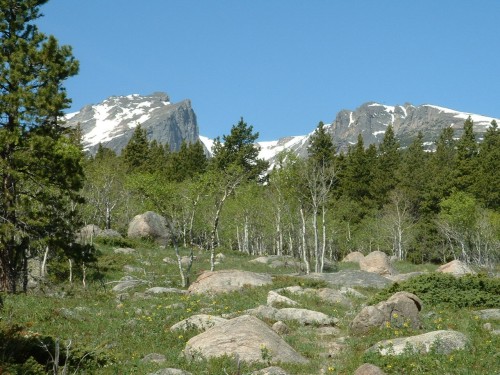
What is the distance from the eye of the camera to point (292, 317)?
18.8 metres

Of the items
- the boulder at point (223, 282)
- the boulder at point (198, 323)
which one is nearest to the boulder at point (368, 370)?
the boulder at point (198, 323)

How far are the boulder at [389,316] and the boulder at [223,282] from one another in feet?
33.8

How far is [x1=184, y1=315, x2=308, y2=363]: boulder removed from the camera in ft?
43.1

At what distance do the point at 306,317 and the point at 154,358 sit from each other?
693 cm

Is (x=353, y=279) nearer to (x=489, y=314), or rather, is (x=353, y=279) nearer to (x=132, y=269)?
(x=489, y=314)

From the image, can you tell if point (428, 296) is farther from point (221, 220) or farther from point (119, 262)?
point (221, 220)

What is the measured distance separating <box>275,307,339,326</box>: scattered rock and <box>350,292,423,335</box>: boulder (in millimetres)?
1889

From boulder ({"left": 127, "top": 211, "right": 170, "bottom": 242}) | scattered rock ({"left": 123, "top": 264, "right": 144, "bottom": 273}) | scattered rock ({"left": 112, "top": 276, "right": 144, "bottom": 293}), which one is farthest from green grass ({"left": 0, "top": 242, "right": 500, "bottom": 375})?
boulder ({"left": 127, "top": 211, "right": 170, "bottom": 242})

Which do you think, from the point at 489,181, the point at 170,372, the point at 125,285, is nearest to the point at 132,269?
the point at 125,285

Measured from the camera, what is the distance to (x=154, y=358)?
44.4 feet

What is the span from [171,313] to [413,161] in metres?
75.0

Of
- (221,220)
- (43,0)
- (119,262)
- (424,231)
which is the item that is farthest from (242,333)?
(424,231)

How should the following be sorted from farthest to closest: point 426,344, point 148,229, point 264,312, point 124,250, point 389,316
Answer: point 148,229 → point 124,250 → point 264,312 → point 389,316 → point 426,344

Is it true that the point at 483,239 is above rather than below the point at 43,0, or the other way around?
below
